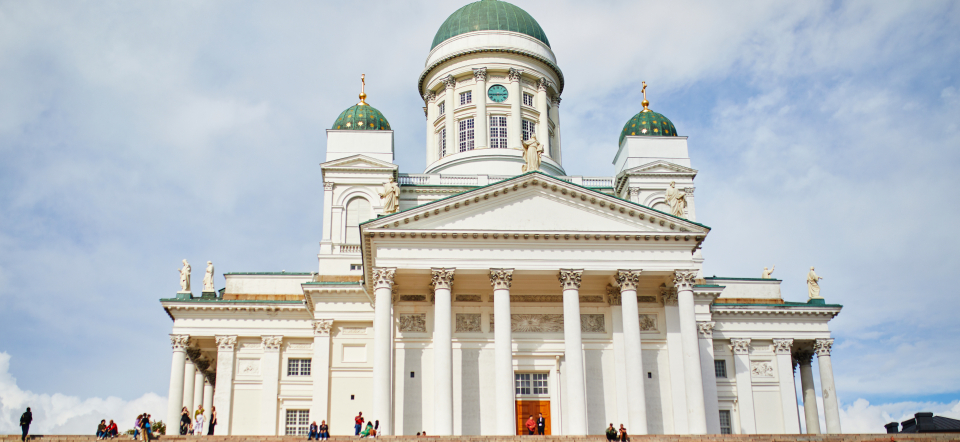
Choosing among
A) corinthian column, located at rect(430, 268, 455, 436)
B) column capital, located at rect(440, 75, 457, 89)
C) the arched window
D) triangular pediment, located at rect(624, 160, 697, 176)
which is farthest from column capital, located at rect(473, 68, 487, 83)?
corinthian column, located at rect(430, 268, 455, 436)

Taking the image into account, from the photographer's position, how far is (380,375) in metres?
31.1

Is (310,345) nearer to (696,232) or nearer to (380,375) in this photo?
(380,375)

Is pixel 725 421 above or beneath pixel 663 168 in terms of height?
beneath

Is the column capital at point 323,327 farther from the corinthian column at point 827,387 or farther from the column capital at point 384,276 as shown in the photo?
the corinthian column at point 827,387

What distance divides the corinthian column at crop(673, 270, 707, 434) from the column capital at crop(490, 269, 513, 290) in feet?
20.8

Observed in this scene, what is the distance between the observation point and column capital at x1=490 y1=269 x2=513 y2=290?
106ft

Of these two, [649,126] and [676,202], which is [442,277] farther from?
[649,126]

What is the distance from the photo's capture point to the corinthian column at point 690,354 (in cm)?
3130

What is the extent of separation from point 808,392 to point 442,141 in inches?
988

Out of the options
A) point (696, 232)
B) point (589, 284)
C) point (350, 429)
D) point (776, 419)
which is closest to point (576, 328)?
point (589, 284)

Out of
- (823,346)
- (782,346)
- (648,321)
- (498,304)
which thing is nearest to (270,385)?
(498,304)

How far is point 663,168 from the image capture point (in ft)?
155

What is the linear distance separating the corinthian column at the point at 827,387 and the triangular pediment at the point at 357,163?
23.6 metres

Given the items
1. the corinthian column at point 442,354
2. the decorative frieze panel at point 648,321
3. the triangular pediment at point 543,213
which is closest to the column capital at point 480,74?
the triangular pediment at point 543,213
